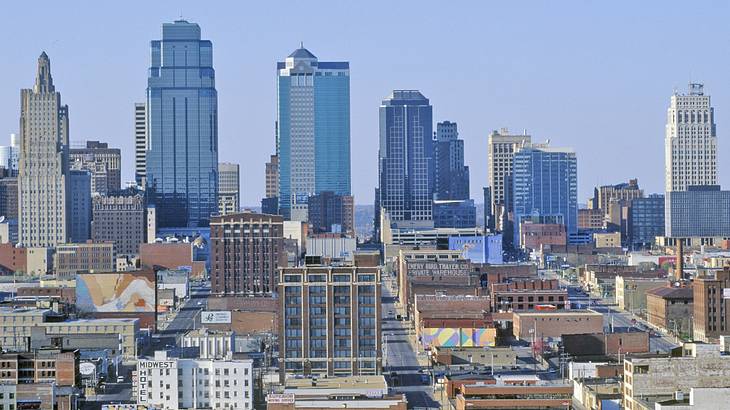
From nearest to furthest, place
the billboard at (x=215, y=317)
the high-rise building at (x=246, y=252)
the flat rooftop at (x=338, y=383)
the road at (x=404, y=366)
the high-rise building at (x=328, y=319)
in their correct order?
1. the flat rooftop at (x=338, y=383)
2. the road at (x=404, y=366)
3. the high-rise building at (x=328, y=319)
4. the billboard at (x=215, y=317)
5. the high-rise building at (x=246, y=252)

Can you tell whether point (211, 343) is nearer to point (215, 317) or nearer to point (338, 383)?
point (338, 383)

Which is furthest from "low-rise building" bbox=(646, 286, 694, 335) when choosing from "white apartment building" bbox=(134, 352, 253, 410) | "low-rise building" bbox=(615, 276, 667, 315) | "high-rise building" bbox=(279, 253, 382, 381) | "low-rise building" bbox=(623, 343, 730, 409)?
"low-rise building" bbox=(623, 343, 730, 409)

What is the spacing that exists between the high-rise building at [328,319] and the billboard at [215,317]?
40.0 metres

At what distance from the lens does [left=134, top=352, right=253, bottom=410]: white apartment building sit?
105 metres

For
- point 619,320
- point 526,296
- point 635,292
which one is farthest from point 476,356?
point 635,292

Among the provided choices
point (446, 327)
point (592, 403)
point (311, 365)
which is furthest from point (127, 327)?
point (592, 403)

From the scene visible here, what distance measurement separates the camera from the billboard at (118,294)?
160 meters

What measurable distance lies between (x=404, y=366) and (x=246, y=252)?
5616cm

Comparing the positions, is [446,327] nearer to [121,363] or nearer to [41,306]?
[121,363]

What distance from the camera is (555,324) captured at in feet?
483

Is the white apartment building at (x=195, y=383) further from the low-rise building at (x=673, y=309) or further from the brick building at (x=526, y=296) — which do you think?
the brick building at (x=526, y=296)

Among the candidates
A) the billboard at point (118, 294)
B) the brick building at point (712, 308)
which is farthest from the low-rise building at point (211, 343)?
the brick building at point (712, 308)

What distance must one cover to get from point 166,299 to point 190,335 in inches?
2032

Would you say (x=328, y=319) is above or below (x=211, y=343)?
above
